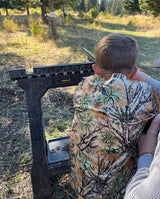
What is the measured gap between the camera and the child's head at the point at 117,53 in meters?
0.99

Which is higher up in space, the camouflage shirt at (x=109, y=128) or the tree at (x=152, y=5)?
the tree at (x=152, y=5)

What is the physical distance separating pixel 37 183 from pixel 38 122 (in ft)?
2.21

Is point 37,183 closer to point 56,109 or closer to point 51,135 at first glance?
point 51,135

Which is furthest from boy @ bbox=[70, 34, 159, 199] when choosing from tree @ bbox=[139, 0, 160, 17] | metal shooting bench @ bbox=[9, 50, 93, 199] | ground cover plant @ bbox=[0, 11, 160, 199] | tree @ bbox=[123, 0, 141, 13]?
tree @ bbox=[123, 0, 141, 13]

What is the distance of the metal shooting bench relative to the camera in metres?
1.51

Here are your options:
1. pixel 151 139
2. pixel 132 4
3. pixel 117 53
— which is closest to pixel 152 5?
pixel 132 4

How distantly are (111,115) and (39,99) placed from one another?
78cm

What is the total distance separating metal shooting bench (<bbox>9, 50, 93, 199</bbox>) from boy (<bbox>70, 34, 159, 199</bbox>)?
1.58 feet

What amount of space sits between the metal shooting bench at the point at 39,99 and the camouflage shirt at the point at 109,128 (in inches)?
18.9

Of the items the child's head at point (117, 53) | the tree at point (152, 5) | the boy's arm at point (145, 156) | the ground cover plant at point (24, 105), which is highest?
the tree at point (152, 5)

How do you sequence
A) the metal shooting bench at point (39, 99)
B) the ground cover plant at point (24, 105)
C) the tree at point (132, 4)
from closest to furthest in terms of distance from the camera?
1. the metal shooting bench at point (39, 99)
2. the ground cover plant at point (24, 105)
3. the tree at point (132, 4)

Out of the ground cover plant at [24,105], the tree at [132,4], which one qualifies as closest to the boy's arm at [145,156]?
the ground cover plant at [24,105]

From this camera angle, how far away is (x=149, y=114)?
3.38ft

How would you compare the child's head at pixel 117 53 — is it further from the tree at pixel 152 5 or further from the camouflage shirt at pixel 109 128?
the tree at pixel 152 5
